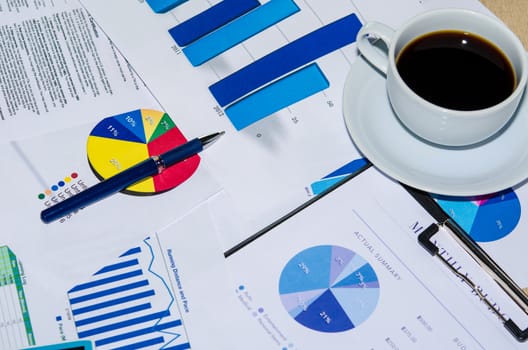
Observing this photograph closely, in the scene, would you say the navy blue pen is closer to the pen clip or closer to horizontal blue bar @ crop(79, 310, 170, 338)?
horizontal blue bar @ crop(79, 310, 170, 338)

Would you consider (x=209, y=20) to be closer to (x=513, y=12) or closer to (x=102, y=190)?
(x=102, y=190)

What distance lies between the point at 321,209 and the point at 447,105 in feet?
0.50

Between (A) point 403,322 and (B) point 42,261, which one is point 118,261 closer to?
(B) point 42,261

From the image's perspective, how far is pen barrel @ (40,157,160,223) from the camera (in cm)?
70

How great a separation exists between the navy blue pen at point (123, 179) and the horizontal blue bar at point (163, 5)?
17cm

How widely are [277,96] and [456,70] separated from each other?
0.62ft

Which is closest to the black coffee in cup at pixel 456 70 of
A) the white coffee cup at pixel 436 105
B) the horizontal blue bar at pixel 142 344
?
the white coffee cup at pixel 436 105

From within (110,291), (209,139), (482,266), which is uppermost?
(209,139)

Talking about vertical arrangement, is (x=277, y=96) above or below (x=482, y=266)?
above

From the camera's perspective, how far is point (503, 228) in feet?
2.26

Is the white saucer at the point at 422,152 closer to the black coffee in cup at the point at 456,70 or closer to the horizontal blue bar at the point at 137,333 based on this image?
the black coffee in cup at the point at 456,70

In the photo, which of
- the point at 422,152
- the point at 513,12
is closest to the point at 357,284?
the point at 422,152

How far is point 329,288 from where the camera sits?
2.20 ft

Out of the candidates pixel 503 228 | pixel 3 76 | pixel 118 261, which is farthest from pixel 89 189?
pixel 503 228
